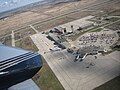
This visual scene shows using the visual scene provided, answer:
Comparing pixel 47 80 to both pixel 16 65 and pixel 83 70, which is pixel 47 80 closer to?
pixel 83 70

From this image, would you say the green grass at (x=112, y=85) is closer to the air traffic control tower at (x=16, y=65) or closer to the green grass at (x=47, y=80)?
the green grass at (x=47, y=80)

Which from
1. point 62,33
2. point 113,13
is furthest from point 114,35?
point 113,13

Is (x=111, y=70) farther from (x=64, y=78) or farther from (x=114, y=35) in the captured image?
(x=114, y=35)

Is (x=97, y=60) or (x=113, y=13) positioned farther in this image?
(x=113, y=13)

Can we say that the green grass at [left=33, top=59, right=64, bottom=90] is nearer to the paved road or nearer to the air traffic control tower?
the paved road

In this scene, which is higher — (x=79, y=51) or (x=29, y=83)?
(x=29, y=83)

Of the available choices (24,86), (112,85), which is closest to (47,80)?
(24,86)

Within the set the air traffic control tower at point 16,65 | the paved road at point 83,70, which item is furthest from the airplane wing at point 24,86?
the paved road at point 83,70

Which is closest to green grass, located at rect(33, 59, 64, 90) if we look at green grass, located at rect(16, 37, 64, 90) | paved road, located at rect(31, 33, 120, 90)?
green grass, located at rect(16, 37, 64, 90)
